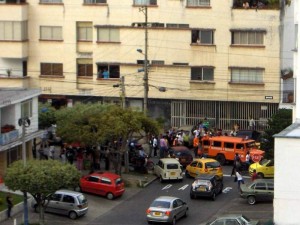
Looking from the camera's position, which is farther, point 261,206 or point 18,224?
point 261,206

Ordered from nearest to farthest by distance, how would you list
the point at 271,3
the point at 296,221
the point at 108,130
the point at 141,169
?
the point at 296,221 → the point at 108,130 → the point at 141,169 → the point at 271,3

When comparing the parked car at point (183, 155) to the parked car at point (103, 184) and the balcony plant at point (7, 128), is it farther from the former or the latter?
the balcony plant at point (7, 128)

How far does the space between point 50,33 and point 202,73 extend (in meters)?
12.9

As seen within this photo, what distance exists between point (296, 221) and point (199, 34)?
35393 mm

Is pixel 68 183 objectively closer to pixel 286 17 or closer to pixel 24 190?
pixel 24 190

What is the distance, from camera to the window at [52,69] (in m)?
83.8

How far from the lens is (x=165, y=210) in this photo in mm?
54844

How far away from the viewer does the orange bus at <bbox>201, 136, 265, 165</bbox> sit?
68875 millimetres

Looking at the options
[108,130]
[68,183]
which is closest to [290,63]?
[108,130]

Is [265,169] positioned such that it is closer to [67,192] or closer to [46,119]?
[67,192]

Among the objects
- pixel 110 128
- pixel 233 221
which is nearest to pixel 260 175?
pixel 110 128

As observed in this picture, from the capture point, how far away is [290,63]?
78.9 m

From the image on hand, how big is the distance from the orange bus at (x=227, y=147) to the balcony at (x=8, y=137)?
1380 cm

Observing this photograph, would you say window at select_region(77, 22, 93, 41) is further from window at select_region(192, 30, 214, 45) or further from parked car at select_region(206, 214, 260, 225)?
parked car at select_region(206, 214, 260, 225)
